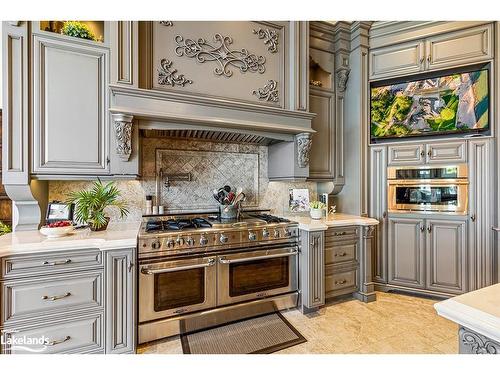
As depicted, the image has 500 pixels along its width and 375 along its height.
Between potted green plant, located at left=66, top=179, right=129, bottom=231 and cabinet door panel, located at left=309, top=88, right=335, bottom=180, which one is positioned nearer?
potted green plant, located at left=66, top=179, right=129, bottom=231

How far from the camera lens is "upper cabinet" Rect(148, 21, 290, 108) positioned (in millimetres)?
2252

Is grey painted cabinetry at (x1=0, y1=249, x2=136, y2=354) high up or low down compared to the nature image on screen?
down

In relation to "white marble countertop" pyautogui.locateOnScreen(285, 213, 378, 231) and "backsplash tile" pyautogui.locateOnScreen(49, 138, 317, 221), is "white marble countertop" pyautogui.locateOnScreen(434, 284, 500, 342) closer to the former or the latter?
"white marble countertop" pyautogui.locateOnScreen(285, 213, 378, 231)

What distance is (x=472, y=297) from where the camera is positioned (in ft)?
2.99

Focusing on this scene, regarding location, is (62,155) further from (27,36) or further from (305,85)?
(305,85)

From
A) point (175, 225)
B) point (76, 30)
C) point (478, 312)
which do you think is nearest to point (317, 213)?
point (175, 225)

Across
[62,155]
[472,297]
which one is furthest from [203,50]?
[472,297]

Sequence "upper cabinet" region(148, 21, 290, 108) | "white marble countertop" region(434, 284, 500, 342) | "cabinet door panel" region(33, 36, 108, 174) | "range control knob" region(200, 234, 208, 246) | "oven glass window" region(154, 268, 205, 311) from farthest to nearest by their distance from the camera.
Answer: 1. "upper cabinet" region(148, 21, 290, 108)
2. "range control knob" region(200, 234, 208, 246)
3. "oven glass window" region(154, 268, 205, 311)
4. "cabinet door panel" region(33, 36, 108, 174)
5. "white marble countertop" region(434, 284, 500, 342)

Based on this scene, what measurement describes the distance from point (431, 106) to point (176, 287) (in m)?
3.31

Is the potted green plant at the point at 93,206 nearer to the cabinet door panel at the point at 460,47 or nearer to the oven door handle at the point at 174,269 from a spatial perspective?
the oven door handle at the point at 174,269

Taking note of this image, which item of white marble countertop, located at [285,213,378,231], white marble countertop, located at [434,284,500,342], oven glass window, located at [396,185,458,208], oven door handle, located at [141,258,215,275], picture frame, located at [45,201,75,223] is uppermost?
oven glass window, located at [396,185,458,208]

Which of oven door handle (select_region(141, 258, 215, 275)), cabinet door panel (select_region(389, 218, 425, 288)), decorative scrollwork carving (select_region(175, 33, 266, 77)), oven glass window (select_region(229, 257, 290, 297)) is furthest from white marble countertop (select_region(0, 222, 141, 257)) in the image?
cabinet door panel (select_region(389, 218, 425, 288))

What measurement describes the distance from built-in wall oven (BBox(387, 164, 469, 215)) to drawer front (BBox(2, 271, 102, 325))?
3.14 metres

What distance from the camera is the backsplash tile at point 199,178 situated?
8.34 ft
